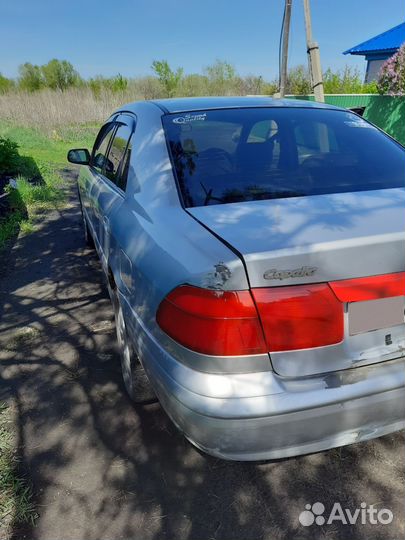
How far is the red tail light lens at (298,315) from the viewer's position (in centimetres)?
140

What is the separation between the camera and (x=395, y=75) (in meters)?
10.5

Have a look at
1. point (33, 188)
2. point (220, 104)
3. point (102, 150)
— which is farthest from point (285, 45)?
point (220, 104)

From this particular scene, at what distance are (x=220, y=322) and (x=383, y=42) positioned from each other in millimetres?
30695

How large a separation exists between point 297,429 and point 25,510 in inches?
52.5

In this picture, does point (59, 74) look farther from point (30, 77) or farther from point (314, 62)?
point (314, 62)

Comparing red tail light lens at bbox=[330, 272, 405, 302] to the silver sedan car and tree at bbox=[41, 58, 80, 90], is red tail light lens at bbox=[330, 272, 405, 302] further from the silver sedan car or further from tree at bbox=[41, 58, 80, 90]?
tree at bbox=[41, 58, 80, 90]

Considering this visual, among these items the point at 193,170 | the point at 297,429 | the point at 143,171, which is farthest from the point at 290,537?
the point at 143,171

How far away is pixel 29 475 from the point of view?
82.0 inches

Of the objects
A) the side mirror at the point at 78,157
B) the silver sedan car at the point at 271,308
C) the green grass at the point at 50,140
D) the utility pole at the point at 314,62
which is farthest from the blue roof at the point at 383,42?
the silver sedan car at the point at 271,308

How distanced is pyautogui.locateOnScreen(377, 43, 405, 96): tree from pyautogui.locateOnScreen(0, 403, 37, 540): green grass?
38.4 feet

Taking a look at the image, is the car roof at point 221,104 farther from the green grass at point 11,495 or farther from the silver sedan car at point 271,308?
the green grass at point 11,495

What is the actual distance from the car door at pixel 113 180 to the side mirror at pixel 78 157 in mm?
827

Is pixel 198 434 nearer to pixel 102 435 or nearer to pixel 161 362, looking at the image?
pixel 161 362

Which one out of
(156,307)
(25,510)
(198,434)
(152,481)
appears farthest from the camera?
(152,481)
